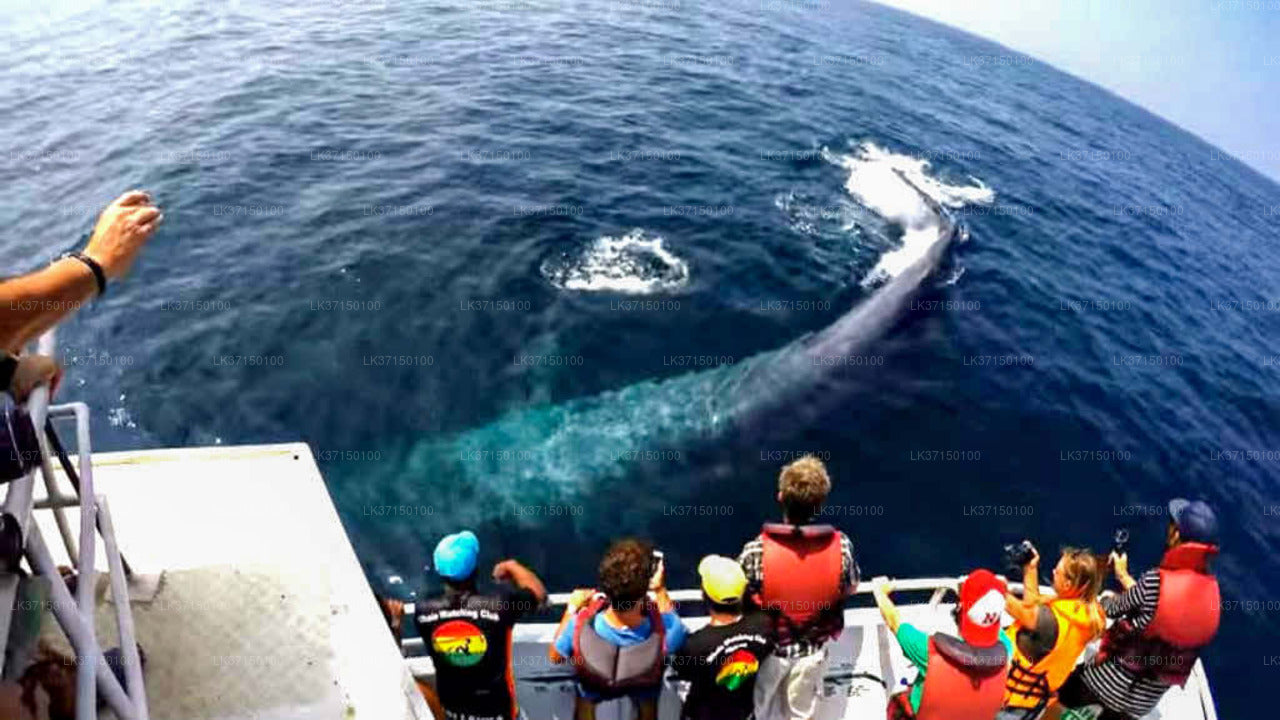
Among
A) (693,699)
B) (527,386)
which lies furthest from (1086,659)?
(527,386)

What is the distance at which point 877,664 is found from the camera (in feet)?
28.8

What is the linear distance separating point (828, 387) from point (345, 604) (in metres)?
11.9

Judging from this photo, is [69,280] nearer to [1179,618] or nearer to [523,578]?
[523,578]

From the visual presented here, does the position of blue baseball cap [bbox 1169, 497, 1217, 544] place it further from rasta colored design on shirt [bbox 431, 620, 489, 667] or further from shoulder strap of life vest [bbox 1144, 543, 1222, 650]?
rasta colored design on shirt [bbox 431, 620, 489, 667]

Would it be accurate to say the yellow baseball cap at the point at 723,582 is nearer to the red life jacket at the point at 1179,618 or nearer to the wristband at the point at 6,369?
the red life jacket at the point at 1179,618

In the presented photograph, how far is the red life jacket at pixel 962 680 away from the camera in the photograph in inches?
238

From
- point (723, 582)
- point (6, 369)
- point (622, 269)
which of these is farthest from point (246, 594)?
point (622, 269)

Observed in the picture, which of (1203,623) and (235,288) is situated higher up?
(1203,623)

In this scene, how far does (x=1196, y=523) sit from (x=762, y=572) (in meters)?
4.05

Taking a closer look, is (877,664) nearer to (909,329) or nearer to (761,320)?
(761,320)

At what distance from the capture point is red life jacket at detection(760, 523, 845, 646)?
6.84 meters

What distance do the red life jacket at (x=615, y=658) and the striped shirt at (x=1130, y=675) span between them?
4.63m

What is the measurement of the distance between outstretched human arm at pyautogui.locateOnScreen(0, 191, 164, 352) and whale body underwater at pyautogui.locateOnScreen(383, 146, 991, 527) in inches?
322

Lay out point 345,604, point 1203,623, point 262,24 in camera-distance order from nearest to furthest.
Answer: point 345,604
point 1203,623
point 262,24
